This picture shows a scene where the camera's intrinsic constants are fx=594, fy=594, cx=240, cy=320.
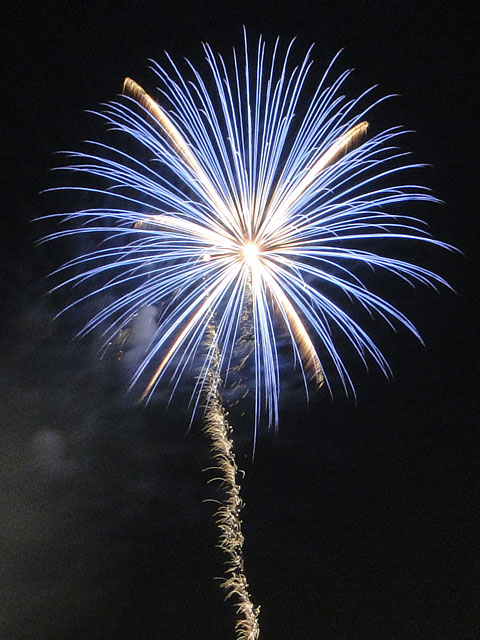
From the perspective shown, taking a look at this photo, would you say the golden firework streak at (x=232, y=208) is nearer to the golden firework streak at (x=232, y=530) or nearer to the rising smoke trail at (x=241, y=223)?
the rising smoke trail at (x=241, y=223)

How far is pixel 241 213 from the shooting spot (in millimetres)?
4938

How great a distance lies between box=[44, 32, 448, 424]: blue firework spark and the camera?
503cm

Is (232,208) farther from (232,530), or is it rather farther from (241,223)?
(232,530)

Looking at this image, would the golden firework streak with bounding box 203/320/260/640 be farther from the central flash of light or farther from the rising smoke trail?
the central flash of light

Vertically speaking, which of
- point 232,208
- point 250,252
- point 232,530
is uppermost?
point 232,208

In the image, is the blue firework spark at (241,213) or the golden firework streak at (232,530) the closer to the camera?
the blue firework spark at (241,213)

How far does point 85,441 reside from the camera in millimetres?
6035

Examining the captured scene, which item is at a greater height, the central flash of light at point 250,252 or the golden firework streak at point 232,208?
the golden firework streak at point 232,208

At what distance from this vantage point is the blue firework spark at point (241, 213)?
5027 mm

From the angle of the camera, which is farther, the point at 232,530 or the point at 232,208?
the point at 232,530

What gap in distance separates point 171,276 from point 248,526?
9.53ft

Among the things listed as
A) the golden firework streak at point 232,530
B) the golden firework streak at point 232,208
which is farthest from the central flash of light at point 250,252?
the golden firework streak at point 232,530

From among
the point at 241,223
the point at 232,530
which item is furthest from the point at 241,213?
the point at 232,530

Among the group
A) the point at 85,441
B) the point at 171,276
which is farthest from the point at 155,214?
the point at 85,441
